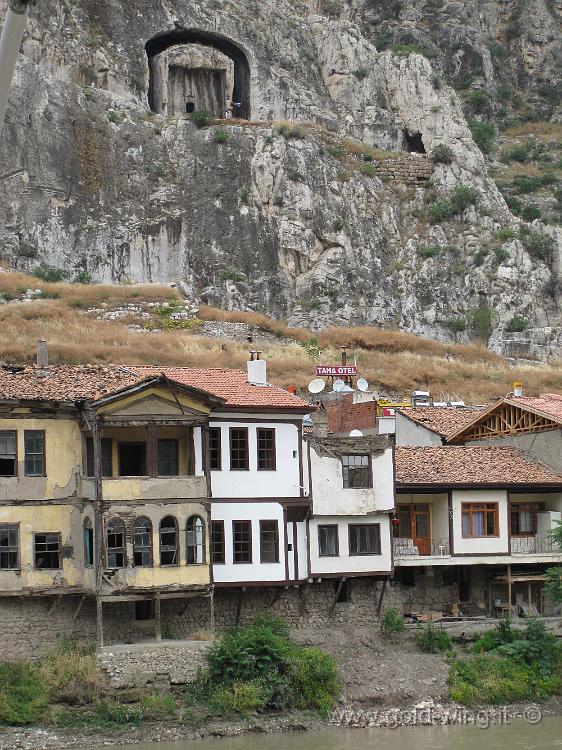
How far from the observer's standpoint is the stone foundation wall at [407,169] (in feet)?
405

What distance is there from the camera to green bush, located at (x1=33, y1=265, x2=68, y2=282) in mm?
105625

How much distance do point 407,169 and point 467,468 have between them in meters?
73.6

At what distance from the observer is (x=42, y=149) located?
112 m

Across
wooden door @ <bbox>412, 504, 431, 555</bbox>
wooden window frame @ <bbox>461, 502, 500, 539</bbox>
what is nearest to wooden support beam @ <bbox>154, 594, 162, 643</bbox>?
wooden door @ <bbox>412, 504, 431, 555</bbox>

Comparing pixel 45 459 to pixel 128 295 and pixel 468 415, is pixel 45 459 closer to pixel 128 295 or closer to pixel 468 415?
pixel 468 415

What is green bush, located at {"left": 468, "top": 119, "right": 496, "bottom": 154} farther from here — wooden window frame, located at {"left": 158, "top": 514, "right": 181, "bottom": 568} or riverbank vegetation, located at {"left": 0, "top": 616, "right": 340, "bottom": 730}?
riverbank vegetation, located at {"left": 0, "top": 616, "right": 340, "bottom": 730}

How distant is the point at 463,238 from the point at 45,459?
79.0 meters

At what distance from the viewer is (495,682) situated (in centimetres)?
4553

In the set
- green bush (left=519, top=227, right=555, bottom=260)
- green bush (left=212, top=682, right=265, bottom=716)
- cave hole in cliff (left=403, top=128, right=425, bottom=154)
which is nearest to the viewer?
green bush (left=212, top=682, right=265, bottom=716)

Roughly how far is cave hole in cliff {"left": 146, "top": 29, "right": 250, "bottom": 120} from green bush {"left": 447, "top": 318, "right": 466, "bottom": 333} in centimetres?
2664

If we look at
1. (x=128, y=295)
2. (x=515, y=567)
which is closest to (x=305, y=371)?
(x=128, y=295)

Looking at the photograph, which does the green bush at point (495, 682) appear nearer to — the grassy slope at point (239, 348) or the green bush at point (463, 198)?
the grassy slope at point (239, 348)

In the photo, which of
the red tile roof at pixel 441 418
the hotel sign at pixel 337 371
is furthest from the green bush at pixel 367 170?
the hotel sign at pixel 337 371

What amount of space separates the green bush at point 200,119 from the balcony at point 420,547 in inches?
2843
